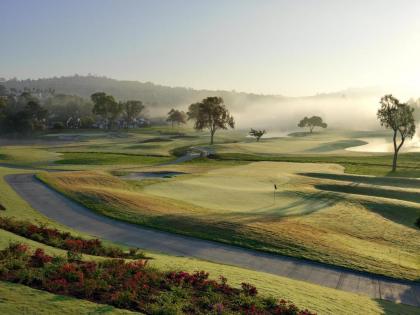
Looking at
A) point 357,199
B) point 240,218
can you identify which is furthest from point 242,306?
point 357,199

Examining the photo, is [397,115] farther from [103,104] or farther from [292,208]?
[103,104]

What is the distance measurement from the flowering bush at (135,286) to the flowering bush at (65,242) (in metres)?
3.14

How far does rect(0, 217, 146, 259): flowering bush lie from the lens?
20.6m

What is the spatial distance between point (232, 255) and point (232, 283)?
6726 mm

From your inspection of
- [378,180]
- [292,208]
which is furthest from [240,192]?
[378,180]

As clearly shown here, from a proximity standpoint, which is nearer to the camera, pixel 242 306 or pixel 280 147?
pixel 242 306

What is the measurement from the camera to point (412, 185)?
56.2 metres

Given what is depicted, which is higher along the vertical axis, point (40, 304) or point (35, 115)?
point (35, 115)

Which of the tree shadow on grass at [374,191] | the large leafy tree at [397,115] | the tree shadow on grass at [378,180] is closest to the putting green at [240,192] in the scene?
the tree shadow on grass at [374,191]

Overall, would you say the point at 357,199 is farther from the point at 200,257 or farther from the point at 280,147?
the point at 280,147

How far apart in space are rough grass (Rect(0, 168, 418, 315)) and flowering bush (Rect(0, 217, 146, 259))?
87 cm

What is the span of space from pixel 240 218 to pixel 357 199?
16990 mm

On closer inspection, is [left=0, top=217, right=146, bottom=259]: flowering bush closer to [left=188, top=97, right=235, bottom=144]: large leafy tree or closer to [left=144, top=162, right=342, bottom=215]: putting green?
[left=144, top=162, right=342, bottom=215]: putting green

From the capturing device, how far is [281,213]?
36.0 m
